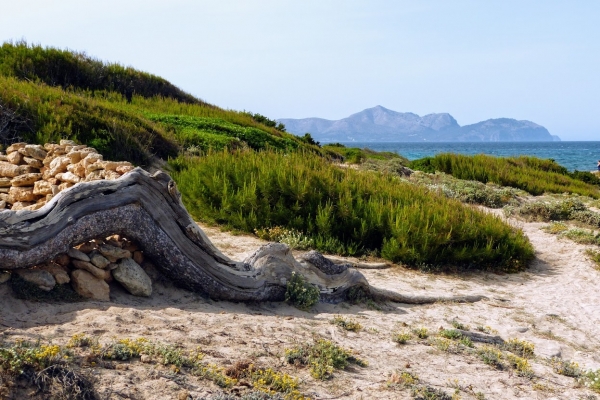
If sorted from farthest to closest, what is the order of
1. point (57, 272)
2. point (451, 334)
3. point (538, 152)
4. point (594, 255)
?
point (538, 152), point (594, 255), point (451, 334), point (57, 272)

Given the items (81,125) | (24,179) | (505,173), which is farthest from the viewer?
(505,173)

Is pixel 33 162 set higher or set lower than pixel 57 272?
higher

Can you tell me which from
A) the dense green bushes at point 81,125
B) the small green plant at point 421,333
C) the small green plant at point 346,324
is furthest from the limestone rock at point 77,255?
the dense green bushes at point 81,125

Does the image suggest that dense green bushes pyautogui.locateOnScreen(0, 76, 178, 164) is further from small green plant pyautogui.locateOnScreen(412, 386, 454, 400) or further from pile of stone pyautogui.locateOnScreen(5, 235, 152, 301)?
small green plant pyautogui.locateOnScreen(412, 386, 454, 400)

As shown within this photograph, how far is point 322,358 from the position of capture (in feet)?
15.9

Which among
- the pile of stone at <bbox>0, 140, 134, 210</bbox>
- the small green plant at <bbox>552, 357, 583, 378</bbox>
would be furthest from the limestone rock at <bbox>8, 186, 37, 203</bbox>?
the small green plant at <bbox>552, 357, 583, 378</bbox>

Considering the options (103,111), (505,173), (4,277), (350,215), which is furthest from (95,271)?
(505,173)

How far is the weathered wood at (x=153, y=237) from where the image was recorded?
5.14m

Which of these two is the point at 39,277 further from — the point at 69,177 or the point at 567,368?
the point at 567,368

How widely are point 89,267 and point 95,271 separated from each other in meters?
0.07

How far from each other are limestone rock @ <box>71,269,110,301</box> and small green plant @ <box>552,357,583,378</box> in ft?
15.0

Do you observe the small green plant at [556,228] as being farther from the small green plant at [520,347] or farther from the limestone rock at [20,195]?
the limestone rock at [20,195]

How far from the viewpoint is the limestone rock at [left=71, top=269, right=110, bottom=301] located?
17.8ft

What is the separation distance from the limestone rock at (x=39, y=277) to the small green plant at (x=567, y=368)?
501 centimetres
